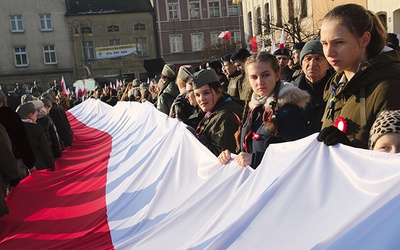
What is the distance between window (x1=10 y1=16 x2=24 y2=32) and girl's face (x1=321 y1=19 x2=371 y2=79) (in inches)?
1986

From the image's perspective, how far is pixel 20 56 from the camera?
4856 cm

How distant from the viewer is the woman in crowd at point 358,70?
2.41m

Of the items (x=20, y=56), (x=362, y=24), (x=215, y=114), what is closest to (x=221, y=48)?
(x=20, y=56)

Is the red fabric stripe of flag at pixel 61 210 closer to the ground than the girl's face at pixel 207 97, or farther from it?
closer to the ground

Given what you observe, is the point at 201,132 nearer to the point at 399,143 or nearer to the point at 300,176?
the point at 300,176

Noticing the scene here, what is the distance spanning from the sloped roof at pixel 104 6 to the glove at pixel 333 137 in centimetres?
4992

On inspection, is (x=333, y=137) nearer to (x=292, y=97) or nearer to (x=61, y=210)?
(x=292, y=97)

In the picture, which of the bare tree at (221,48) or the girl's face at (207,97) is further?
the bare tree at (221,48)

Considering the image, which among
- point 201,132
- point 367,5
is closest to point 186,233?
point 201,132

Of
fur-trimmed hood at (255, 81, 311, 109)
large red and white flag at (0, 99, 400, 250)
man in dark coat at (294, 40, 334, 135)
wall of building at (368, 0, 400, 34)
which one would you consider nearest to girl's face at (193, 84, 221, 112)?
large red and white flag at (0, 99, 400, 250)

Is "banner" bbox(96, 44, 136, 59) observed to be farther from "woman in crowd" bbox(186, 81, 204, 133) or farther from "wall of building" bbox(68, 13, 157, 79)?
"woman in crowd" bbox(186, 81, 204, 133)

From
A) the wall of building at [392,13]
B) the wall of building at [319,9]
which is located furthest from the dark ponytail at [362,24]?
the wall of building at [319,9]

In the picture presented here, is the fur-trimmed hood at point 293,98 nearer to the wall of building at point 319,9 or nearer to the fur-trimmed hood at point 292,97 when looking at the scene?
the fur-trimmed hood at point 292,97

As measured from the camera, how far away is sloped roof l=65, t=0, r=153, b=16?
50.1 meters
